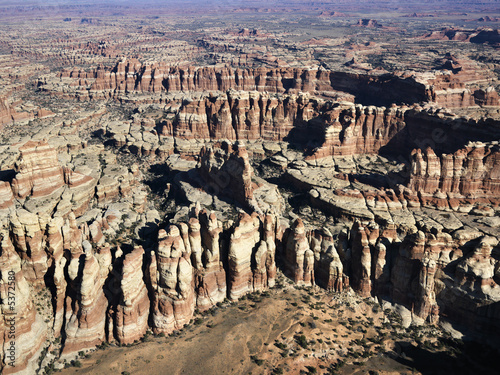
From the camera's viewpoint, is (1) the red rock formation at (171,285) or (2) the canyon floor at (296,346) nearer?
(2) the canyon floor at (296,346)

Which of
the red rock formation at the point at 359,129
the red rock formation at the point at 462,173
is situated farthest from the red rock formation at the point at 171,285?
the red rock formation at the point at 359,129

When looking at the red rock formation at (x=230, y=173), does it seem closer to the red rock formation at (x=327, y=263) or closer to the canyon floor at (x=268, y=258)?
the canyon floor at (x=268, y=258)

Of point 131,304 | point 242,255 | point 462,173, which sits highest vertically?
point 462,173

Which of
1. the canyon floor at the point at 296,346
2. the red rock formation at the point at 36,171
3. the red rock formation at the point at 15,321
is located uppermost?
the red rock formation at the point at 36,171

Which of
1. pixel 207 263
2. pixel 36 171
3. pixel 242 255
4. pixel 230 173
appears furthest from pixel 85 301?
Answer: pixel 230 173

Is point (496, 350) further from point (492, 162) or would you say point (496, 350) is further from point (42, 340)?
point (42, 340)

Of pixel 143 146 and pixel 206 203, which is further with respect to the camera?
pixel 143 146

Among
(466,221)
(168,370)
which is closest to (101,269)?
(168,370)

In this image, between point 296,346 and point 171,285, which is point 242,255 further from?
point 296,346
